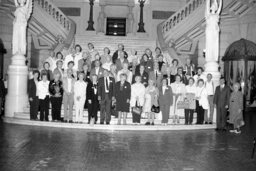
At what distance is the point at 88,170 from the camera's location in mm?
6664

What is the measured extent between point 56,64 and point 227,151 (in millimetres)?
7479

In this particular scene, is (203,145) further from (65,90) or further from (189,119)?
(65,90)

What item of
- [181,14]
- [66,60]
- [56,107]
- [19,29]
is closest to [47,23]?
[19,29]

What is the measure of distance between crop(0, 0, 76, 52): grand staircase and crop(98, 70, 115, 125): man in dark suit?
8298 millimetres

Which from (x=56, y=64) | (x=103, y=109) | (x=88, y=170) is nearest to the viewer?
(x=88, y=170)

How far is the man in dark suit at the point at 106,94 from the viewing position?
1197 centimetres

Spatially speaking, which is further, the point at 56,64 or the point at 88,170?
the point at 56,64

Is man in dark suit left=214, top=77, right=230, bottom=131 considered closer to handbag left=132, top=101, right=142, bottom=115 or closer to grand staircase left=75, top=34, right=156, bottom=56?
handbag left=132, top=101, right=142, bottom=115

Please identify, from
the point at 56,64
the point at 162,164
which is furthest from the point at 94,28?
the point at 162,164

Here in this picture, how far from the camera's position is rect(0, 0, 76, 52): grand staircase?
2038cm

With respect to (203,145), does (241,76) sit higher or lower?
higher

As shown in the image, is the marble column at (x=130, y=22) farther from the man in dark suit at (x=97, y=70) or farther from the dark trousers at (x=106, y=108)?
the dark trousers at (x=106, y=108)

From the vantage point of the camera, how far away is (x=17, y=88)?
13.9m

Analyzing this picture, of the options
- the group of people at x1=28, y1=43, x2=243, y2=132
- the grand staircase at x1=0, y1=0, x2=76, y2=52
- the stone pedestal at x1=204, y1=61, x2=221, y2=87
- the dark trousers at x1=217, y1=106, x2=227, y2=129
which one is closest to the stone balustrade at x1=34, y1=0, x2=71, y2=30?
the grand staircase at x1=0, y1=0, x2=76, y2=52
